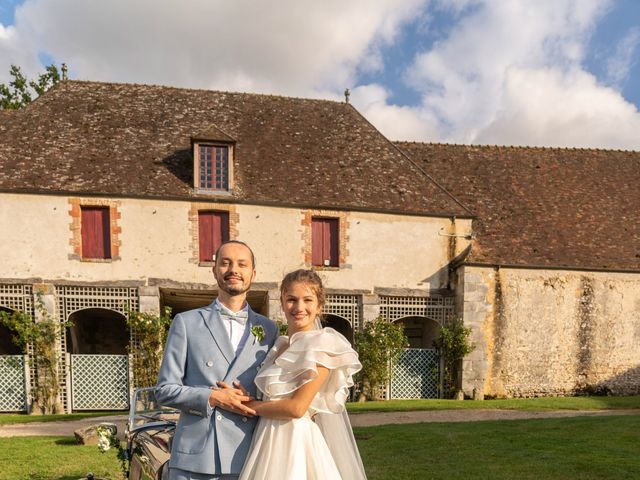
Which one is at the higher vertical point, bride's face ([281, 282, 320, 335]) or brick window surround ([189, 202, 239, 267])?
brick window surround ([189, 202, 239, 267])

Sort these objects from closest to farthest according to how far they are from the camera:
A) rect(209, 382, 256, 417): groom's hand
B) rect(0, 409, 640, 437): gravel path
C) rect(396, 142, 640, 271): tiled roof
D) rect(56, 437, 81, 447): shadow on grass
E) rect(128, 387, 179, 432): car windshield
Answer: rect(209, 382, 256, 417): groom's hand < rect(128, 387, 179, 432): car windshield < rect(56, 437, 81, 447): shadow on grass < rect(0, 409, 640, 437): gravel path < rect(396, 142, 640, 271): tiled roof

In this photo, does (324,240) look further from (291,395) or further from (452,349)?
(291,395)

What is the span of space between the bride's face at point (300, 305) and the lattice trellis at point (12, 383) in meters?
12.3

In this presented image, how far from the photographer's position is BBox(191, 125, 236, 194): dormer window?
41.8 feet

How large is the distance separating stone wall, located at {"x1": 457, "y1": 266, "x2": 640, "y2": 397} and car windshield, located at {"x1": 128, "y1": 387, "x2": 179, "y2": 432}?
1102 centimetres

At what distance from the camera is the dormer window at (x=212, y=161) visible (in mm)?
12742

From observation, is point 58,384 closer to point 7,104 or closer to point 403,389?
point 403,389

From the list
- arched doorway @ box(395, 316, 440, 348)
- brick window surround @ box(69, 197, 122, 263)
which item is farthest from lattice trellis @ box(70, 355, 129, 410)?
arched doorway @ box(395, 316, 440, 348)

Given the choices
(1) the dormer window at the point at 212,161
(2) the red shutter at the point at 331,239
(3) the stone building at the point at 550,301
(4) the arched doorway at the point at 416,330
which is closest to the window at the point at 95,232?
(1) the dormer window at the point at 212,161

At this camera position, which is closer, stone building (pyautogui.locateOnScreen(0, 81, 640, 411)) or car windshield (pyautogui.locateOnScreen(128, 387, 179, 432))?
car windshield (pyautogui.locateOnScreen(128, 387, 179, 432))

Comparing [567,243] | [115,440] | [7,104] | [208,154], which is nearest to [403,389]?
[567,243]

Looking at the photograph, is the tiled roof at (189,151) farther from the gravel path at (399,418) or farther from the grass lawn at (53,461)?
the grass lawn at (53,461)

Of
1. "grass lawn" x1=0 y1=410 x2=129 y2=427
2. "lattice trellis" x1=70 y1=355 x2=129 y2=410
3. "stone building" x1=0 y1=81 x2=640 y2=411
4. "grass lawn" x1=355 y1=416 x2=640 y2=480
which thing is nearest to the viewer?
"grass lawn" x1=355 y1=416 x2=640 y2=480

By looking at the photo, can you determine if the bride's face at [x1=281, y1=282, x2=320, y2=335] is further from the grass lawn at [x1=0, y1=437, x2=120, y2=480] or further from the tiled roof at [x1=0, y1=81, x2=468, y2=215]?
the tiled roof at [x1=0, y1=81, x2=468, y2=215]
